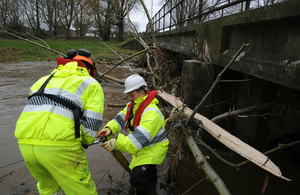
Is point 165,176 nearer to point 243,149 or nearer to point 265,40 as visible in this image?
point 243,149

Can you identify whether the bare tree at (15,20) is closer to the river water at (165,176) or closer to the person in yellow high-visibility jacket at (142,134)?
the river water at (165,176)

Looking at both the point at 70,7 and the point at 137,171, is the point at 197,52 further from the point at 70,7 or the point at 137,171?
the point at 70,7

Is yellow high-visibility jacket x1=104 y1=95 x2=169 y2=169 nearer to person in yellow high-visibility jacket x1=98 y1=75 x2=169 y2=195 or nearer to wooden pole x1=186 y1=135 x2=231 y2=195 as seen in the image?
person in yellow high-visibility jacket x1=98 y1=75 x2=169 y2=195

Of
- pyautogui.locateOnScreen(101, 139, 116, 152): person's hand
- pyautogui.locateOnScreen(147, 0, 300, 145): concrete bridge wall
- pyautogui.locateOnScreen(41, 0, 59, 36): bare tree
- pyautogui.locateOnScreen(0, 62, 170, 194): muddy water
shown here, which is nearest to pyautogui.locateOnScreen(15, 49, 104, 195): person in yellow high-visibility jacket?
pyautogui.locateOnScreen(101, 139, 116, 152): person's hand

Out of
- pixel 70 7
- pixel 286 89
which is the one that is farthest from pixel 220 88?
pixel 70 7

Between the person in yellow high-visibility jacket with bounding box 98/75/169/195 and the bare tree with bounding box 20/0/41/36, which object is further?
the bare tree with bounding box 20/0/41/36

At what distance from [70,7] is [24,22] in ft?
29.4

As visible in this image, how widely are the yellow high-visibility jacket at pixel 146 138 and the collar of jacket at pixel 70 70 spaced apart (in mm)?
774

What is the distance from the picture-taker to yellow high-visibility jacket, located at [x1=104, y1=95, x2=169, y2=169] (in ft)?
7.73

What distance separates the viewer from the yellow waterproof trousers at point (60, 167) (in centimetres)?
193

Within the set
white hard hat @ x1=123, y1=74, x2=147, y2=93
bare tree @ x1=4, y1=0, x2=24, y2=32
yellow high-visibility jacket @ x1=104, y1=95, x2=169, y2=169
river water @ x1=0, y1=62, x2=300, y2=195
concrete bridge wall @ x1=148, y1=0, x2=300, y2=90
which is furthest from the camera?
bare tree @ x1=4, y1=0, x2=24, y2=32

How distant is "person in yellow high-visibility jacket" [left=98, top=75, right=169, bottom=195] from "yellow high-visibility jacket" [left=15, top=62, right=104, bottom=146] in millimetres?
424

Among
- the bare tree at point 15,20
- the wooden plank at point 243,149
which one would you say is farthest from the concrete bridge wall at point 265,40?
the bare tree at point 15,20

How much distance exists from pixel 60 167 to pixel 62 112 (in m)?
0.54
